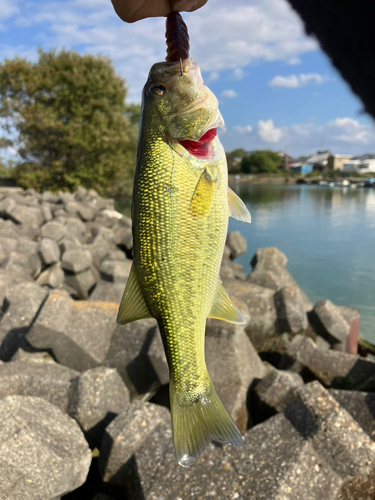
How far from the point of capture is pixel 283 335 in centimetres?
448

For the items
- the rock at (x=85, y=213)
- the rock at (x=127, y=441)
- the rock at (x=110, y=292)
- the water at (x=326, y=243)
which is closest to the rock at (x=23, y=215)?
the rock at (x=85, y=213)

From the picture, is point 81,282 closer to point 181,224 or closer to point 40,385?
point 40,385

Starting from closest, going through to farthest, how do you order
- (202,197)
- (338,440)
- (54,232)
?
(202,197) < (338,440) < (54,232)

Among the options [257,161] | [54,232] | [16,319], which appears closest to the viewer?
[16,319]

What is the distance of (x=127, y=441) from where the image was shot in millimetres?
2203

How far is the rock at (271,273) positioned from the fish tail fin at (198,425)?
4.26 meters

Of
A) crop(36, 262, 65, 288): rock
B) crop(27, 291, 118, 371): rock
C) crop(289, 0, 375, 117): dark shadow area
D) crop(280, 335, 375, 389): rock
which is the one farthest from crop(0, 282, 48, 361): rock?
crop(289, 0, 375, 117): dark shadow area

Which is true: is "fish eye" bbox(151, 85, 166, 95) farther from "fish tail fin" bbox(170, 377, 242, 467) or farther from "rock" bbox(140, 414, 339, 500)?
"rock" bbox(140, 414, 339, 500)

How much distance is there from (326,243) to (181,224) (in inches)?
501

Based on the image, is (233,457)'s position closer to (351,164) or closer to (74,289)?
(74,289)

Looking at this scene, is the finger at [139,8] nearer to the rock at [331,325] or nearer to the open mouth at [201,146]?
the open mouth at [201,146]

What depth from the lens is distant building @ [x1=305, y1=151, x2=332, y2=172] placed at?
19.1 meters

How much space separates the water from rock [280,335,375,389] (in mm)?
3593

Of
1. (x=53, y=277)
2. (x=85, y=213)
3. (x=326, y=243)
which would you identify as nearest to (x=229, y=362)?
(x=53, y=277)
